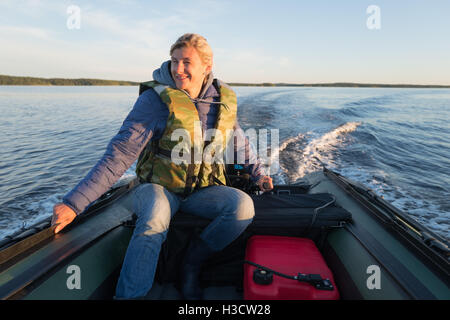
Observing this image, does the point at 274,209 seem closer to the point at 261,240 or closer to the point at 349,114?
the point at 261,240

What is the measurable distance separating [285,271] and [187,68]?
1223mm

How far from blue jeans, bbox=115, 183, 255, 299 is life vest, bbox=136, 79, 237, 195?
0.23 feet

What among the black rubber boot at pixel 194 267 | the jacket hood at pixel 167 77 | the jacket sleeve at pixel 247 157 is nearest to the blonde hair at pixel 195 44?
the jacket hood at pixel 167 77

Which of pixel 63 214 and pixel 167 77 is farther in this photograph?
pixel 167 77

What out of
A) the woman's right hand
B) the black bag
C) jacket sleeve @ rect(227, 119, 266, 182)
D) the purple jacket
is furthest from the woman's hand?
the woman's right hand

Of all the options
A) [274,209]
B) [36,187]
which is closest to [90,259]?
[274,209]

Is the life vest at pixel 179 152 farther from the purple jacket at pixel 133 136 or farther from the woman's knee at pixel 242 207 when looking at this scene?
the woman's knee at pixel 242 207

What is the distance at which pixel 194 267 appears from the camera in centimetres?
137

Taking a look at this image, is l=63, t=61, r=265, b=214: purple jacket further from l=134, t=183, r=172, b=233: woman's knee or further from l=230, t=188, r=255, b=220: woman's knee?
l=230, t=188, r=255, b=220: woman's knee

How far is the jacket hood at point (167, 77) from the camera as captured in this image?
1.48 m

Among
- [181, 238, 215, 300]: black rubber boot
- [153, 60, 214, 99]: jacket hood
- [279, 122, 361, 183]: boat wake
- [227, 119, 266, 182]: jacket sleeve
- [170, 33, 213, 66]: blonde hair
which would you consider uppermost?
[170, 33, 213, 66]: blonde hair

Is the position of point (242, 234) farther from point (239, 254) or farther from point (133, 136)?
point (133, 136)

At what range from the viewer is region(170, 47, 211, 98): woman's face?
1.40 m

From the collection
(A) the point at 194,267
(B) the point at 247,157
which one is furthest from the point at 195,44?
(A) the point at 194,267
